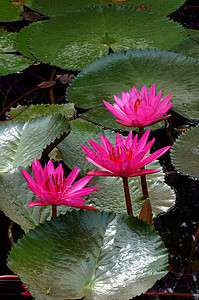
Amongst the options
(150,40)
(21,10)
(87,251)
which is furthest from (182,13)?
(87,251)

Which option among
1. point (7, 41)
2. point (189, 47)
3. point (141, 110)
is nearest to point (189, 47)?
point (189, 47)

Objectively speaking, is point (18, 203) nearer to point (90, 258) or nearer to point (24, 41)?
point (90, 258)

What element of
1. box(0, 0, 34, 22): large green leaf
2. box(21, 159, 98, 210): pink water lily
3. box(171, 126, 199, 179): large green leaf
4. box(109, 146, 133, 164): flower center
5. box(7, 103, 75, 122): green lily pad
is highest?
box(0, 0, 34, 22): large green leaf

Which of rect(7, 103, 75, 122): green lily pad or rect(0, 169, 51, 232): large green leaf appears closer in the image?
rect(0, 169, 51, 232): large green leaf

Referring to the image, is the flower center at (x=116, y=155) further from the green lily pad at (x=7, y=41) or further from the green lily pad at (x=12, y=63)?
the green lily pad at (x=7, y=41)

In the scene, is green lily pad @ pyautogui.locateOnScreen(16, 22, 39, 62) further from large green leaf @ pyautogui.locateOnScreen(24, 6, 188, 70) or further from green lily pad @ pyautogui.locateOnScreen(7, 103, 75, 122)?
green lily pad @ pyautogui.locateOnScreen(7, 103, 75, 122)

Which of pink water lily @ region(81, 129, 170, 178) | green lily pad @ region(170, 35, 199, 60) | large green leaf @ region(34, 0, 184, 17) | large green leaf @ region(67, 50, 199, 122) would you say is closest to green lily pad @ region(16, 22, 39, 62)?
large green leaf @ region(34, 0, 184, 17)

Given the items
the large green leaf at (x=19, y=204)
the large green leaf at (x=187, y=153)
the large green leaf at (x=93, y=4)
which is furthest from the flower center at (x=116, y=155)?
the large green leaf at (x=93, y=4)
